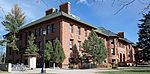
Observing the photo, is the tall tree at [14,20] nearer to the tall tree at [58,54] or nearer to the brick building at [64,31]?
the brick building at [64,31]

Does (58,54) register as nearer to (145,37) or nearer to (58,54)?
(58,54)

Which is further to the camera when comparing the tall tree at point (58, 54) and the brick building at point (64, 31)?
the brick building at point (64, 31)

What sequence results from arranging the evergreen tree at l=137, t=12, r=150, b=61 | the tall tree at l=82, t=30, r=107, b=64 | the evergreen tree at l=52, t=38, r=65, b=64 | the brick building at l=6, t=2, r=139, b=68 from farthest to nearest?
the evergreen tree at l=137, t=12, r=150, b=61 → the tall tree at l=82, t=30, r=107, b=64 → the brick building at l=6, t=2, r=139, b=68 → the evergreen tree at l=52, t=38, r=65, b=64

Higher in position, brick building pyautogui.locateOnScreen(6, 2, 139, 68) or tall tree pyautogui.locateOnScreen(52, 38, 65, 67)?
brick building pyautogui.locateOnScreen(6, 2, 139, 68)

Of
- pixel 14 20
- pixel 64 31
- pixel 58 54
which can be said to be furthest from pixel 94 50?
pixel 14 20

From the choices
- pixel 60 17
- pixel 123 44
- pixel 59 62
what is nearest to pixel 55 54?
pixel 59 62

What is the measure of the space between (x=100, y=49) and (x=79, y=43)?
4596 mm

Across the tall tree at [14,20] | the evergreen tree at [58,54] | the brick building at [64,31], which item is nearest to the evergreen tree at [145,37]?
the brick building at [64,31]

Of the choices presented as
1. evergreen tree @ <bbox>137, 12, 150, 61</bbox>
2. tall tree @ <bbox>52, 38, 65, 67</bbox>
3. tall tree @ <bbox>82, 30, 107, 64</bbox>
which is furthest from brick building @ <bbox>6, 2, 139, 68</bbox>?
evergreen tree @ <bbox>137, 12, 150, 61</bbox>

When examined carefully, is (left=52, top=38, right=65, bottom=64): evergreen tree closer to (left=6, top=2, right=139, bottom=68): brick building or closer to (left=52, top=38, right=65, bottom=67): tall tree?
(left=52, top=38, right=65, bottom=67): tall tree

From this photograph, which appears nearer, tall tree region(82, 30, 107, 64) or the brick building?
the brick building

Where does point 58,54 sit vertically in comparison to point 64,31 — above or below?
below

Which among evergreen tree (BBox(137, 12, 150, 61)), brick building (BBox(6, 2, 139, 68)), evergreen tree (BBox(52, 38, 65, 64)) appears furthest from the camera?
evergreen tree (BBox(137, 12, 150, 61))

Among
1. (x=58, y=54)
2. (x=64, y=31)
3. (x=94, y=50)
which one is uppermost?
(x=64, y=31)
